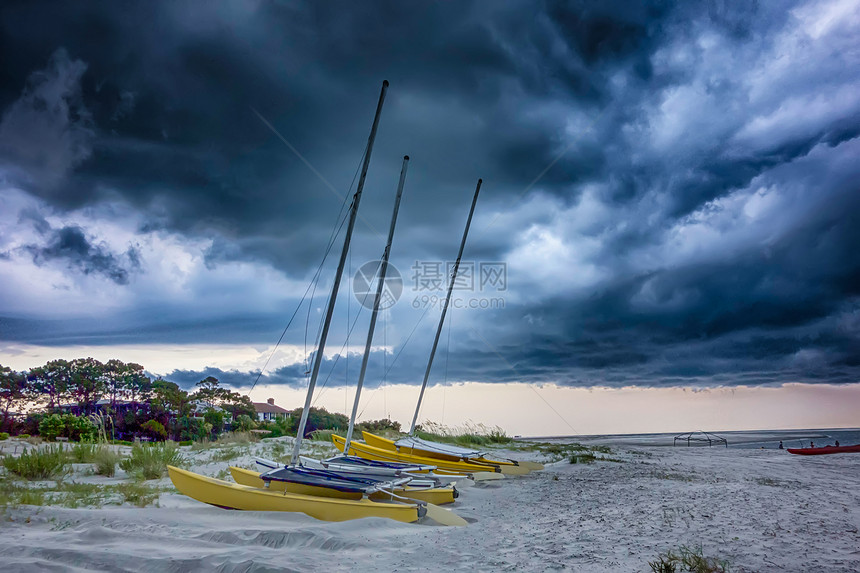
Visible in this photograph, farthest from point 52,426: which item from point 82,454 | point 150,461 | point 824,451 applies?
point 824,451

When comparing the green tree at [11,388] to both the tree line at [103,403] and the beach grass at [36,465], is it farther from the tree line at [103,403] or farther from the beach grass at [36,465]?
→ the beach grass at [36,465]

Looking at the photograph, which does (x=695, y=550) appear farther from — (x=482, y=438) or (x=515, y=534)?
(x=482, y=438)

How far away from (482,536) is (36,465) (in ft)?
35.2

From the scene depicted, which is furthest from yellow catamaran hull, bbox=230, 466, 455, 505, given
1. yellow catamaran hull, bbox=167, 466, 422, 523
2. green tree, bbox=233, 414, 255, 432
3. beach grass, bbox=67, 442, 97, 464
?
green tree, bbox=233, 414, 255, 432

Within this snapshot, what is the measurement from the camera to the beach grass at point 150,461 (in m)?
12.3

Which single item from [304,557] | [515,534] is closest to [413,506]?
[515,534]

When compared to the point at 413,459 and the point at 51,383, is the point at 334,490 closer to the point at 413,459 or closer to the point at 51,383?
the point at 413,459

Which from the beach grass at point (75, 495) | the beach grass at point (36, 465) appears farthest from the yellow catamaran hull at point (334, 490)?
the beach grass at point (36, 465)

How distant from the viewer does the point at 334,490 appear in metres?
9.41

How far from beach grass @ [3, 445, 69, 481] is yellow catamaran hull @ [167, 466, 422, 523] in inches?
182

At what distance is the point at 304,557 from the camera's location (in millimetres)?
6137

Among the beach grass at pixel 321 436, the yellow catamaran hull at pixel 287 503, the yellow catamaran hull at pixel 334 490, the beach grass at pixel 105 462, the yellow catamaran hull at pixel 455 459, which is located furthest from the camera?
the beach grass at pixel 321 436

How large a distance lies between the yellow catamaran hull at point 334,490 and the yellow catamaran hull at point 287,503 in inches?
9.6

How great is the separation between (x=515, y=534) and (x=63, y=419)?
2015cm
